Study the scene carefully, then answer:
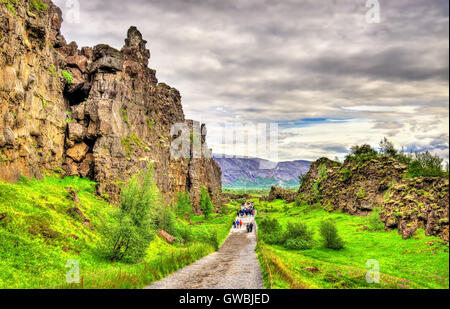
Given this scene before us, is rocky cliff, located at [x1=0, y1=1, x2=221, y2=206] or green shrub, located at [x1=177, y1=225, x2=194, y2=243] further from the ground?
rocky cliff, located at [x1=0, y1=1, x2=221, y2=206]

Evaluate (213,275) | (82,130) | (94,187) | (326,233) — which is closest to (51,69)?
(82,130)

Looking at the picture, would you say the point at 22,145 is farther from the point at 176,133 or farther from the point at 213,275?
the point at 176,133

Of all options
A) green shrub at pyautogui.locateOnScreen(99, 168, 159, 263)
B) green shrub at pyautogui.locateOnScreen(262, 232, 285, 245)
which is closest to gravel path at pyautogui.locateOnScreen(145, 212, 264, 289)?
green shrub at pyautogui.locateOnScreen(99, 168, 159, 263)

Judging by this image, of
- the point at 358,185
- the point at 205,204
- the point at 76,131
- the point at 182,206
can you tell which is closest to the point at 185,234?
the point at 76,131

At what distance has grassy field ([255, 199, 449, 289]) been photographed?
23344mm

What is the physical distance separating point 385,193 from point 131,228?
68173 mm

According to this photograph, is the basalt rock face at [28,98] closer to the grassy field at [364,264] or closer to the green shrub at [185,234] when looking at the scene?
the green shrub at [185,234]

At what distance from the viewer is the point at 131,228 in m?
31.0

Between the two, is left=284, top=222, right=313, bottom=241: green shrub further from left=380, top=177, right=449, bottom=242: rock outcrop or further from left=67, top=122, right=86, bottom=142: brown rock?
left=67, top=122, right=86, bottom=142: brown rock

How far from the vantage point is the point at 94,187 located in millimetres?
53438

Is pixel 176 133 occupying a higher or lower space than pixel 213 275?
higher

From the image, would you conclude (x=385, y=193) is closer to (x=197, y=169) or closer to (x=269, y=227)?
(x=269, y=227)

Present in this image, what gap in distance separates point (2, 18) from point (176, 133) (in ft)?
215

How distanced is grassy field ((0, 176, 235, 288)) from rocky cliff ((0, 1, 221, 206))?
16.7 feet
